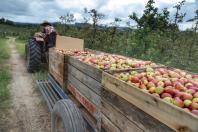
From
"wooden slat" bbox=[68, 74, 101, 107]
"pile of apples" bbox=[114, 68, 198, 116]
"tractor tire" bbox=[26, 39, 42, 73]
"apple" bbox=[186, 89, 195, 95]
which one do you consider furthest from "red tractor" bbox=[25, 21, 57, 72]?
"apple" bbox=[186, 89, 195, 95]

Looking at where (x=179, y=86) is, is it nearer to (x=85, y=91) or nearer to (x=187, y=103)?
(x=187, y=103)

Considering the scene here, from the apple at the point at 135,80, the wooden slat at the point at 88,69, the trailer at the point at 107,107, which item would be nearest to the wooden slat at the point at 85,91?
the trailer at the point at 107,107

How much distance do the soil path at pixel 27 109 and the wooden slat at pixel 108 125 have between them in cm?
215

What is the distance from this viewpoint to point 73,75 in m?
4.05

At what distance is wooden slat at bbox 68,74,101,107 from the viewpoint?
3037mm

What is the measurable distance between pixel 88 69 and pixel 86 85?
23 centimetres

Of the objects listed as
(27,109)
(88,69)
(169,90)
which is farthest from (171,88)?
(27,109)

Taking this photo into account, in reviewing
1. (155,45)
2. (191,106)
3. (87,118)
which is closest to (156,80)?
(191,106)

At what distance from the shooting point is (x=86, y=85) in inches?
135

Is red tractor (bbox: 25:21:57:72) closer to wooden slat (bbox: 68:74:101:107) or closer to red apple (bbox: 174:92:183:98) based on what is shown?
wooden slat (bbox: 68:74:101:107)

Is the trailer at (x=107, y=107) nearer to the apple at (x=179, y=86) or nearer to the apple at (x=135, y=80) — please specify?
the apple at (x=135, y=80)

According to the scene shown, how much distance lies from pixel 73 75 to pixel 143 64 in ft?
3.66

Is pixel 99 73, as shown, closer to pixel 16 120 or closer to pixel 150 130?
pixel 150 130

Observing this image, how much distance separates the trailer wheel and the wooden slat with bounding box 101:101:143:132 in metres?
0.39
